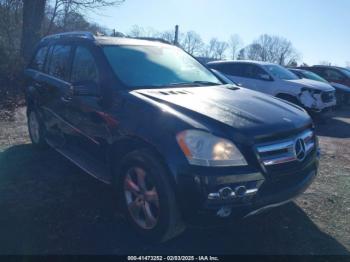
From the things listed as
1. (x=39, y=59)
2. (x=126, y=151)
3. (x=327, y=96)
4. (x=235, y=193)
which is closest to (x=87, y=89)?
(x=126, y=151)

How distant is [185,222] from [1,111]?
8325mm

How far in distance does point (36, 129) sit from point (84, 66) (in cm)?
227

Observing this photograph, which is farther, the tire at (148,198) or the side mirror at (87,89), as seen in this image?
the side mirror at (87,89)

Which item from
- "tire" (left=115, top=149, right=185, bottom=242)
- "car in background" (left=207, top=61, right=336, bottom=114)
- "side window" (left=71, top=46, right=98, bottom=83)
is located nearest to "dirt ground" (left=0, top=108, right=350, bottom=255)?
"tire" (left=115, top=149, right=185, bottom=242)

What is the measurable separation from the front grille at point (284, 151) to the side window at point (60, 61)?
2853 millimetres

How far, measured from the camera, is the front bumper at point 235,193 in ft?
9.02

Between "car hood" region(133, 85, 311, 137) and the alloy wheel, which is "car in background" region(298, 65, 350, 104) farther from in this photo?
the alloy wheel

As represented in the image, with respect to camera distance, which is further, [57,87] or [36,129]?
[36,129]

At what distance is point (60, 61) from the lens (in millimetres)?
4895

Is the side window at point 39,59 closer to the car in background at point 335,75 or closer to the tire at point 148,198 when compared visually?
the tire at point 148,198

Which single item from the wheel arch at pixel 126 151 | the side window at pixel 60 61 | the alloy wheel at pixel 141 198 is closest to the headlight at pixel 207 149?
the wheel arch at pixel 126 151

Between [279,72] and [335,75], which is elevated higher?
[279,72]

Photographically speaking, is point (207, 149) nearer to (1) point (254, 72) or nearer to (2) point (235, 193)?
(2) point (235, 193)

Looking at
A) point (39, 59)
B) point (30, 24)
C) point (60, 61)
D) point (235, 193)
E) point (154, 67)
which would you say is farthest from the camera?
point (30, 24)
